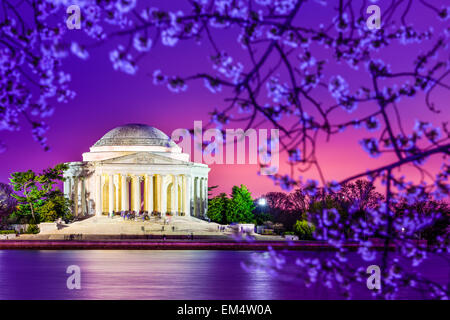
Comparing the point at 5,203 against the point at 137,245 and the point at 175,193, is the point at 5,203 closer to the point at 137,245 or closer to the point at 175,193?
the point at 175,193

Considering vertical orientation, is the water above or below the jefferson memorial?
below

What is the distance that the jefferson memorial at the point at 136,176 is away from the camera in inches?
5901

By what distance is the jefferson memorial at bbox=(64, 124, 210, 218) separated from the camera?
14988cm

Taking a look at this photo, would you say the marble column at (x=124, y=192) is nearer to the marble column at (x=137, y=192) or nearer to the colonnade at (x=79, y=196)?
the marble column at (x=137, y=192)

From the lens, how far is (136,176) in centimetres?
15150

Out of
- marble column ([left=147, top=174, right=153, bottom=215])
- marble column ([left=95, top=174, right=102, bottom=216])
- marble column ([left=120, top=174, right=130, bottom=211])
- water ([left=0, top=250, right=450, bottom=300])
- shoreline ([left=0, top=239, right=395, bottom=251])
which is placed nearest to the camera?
water ([left=0, top=250, right=450, bottom=300])

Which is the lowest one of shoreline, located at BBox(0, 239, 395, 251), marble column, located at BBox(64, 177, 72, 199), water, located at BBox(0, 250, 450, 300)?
shoreline, located at BBox(0, 239, 395, 251)

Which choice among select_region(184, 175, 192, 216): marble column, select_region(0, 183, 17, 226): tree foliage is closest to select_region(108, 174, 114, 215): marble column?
select_region(184, 175, 192, 216): marble column

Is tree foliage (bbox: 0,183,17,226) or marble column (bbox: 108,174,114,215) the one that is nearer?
tree foliage (bbox: 0,183,17,226)

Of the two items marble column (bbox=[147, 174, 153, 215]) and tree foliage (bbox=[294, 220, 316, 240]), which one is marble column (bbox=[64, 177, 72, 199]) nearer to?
marble column (bbox=[147, 174, 153, 215])

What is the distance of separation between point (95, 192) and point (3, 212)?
16.7 meters

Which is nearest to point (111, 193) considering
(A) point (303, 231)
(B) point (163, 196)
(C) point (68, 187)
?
(B) point (163, 196)

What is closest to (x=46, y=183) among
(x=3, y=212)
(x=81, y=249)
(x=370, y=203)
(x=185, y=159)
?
(x=3, y=212)
